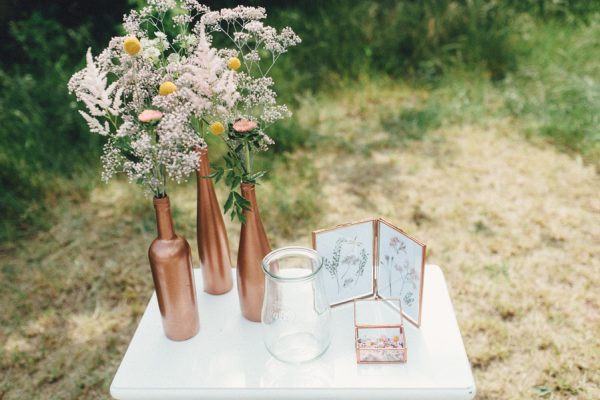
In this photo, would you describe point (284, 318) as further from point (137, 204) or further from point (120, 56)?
point (137, 204)

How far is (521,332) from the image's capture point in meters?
2.36

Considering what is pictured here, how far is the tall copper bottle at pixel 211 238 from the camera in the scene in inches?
58.2

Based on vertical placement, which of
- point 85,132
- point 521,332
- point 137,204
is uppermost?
point 85,132

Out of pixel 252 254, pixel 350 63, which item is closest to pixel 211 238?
pixel 252 254

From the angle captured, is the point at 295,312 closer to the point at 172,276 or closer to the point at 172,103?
the point at 172,276

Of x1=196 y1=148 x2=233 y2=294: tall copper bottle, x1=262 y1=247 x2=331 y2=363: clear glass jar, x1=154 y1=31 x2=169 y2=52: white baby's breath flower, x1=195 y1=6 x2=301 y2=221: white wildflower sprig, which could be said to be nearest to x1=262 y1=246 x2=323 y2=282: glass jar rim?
x1=262 y1=247 x2=331 y2=363: clear glass jar

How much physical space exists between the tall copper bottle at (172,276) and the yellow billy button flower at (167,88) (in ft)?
0.81

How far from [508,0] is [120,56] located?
4.54 meters

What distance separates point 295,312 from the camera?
138cm

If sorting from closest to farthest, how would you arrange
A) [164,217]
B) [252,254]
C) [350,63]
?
[164,217] → [252,254] → [350,63]

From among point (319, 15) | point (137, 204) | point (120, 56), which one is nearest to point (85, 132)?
point (137, 204)

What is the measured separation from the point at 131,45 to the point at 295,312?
0.72 m

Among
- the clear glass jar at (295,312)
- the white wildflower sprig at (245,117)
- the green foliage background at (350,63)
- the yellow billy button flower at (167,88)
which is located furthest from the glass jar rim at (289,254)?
the green foliage background at (350,63)

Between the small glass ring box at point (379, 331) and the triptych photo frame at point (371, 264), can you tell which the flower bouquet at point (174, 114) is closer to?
the triptych photo frame at point (371, 264)
